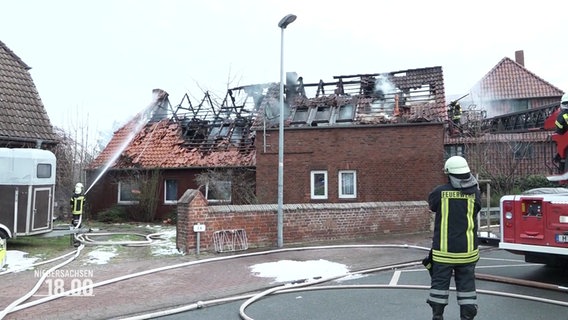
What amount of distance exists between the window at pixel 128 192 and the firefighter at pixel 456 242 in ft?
53.4

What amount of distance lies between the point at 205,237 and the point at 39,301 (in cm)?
458

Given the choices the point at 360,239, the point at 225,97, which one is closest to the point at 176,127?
the point at 225,97

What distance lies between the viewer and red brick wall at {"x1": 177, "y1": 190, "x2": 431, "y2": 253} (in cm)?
1059

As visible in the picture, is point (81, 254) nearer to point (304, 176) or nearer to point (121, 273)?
point (121, 273)

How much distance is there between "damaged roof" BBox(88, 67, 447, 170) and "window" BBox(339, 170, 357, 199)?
1.86 meters

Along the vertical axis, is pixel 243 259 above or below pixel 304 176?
below

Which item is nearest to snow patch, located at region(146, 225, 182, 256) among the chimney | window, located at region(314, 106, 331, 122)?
window, located at region(314, 106, 331, 122)

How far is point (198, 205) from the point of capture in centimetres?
1055

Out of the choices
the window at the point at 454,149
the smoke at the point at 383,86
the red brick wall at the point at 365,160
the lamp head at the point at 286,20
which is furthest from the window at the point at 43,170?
the window at the point at 454,149

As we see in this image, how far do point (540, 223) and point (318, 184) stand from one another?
10124mm

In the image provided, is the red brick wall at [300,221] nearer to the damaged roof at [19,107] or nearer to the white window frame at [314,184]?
the white window frame at [314,184]

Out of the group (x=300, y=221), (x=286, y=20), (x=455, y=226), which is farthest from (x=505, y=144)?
(x=455, y=226)

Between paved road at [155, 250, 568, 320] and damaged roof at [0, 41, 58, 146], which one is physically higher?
damaged roof at [0, 41, 58, 146]

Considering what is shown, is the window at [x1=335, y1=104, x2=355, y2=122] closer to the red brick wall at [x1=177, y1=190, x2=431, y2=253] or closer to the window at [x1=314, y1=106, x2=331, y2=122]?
the window at [x1=314, y1=106, x2=331, y2=122]
